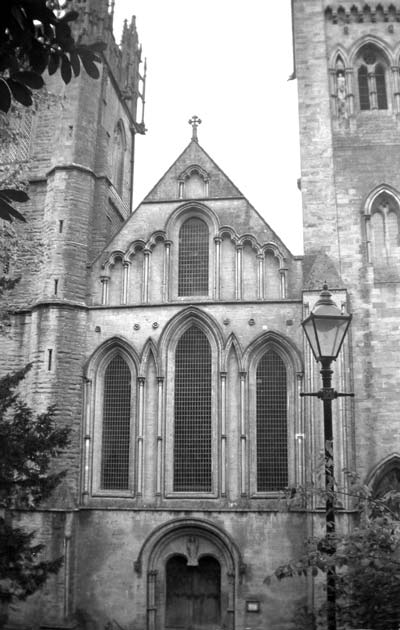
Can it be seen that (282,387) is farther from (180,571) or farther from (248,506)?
(180,571)

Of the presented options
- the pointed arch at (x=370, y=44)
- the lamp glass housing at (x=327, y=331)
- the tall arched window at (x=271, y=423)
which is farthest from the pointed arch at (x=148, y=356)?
the lamp glass housing at (x=327, y=331)

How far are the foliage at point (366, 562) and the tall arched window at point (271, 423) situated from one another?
1038 cm

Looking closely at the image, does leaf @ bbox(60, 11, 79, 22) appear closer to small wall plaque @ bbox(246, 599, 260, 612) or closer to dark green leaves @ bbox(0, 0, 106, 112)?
dark green leaves @ bbox(0, 0, 106, 112)

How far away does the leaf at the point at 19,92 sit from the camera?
3412 millimetres

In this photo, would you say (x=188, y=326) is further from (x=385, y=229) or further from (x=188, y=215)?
(x=385, y=229)

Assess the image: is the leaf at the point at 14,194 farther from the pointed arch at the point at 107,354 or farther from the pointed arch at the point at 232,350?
the pointed arch at the point at 107,354

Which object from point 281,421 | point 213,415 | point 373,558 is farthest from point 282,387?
point 373,558

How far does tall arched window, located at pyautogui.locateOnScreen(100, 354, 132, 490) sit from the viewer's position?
19234 millimetres

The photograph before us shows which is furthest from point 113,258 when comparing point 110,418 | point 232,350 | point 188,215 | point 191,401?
point 191,401

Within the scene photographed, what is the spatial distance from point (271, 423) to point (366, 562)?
1209cm

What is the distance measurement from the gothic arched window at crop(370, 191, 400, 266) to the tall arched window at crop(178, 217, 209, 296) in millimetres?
5100

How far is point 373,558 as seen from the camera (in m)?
6.90

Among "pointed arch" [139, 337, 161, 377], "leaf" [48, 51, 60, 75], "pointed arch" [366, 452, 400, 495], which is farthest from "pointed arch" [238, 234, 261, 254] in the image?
"leaf" [48, 51, 60, 75]

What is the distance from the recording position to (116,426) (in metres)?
19.6
